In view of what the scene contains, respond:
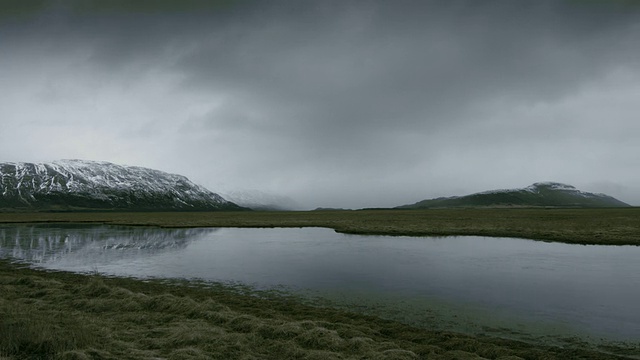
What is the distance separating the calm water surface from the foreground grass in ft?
6.71

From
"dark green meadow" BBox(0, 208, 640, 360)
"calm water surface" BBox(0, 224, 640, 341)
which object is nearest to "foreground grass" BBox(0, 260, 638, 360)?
"dark green meadow" BBox(0, 208, 640, 360)

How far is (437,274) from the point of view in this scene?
21.8 meters

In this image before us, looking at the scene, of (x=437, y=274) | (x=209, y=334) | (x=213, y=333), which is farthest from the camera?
(x=437, y=274)

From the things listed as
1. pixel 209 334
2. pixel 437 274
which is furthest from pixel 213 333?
pixel 437 274

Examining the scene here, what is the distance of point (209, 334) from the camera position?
10.2 metres

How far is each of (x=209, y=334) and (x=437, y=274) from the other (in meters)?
15.6

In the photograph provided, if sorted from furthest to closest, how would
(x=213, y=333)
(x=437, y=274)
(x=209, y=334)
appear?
(x=437, y=274) < (x=213, y=333) < (x=209, y=334)

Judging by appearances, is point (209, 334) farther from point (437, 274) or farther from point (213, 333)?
point (437, 274)

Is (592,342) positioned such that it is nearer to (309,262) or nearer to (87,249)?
(309,262)

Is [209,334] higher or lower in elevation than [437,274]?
higher

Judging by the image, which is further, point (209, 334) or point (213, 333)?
point (213, 333)

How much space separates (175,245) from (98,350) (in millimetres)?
31887

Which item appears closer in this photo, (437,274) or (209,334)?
(209,334)

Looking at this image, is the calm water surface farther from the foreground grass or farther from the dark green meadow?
the foreground grass
